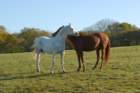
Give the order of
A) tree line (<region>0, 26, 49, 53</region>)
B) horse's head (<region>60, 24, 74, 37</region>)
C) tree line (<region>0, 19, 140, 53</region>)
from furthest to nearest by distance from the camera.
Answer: tree line (<region>0, 26, 49, 53</region>) < tree line (<region>0, 19, 140, 53</region>) < horse's head (<region>60, 24, 74, 37</region>)

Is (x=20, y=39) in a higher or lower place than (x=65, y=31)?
higher

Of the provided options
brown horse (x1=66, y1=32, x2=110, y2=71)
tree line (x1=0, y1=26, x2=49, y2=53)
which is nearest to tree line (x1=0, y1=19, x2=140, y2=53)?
tree line (x1=0, y1=26, x2=49, y2=53)

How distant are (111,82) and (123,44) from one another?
4539 cm

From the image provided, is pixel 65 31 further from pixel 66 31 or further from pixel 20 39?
pixel 20 39

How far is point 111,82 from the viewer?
42.0 feet

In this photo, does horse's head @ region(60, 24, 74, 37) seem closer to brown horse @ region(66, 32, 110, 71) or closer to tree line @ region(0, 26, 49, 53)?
brown horse @ region(66, 32, 110, 71)

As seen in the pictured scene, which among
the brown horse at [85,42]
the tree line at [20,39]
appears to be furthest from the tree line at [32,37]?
the brown horse at [85,42]

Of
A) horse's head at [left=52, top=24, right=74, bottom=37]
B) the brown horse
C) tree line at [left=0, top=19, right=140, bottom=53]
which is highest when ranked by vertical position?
tree line at [left=0, top=19, right=140, bottom=53]

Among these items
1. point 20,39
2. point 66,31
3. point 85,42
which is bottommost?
point 85,42

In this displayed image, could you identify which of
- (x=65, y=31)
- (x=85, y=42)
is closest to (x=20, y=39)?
(x=85, y=42)

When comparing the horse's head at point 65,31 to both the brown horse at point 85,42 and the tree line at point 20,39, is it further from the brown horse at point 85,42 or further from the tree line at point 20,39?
the tree line at point 20,39

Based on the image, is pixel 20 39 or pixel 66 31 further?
pixel 20 39

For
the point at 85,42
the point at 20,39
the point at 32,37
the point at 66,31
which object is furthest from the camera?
the point at 32,37

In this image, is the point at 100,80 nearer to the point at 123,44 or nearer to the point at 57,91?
the point at 57,91
